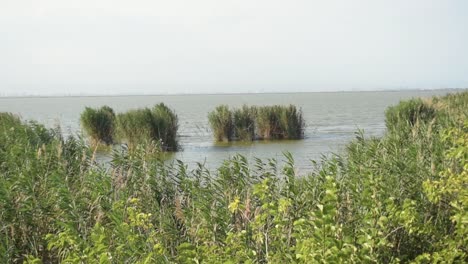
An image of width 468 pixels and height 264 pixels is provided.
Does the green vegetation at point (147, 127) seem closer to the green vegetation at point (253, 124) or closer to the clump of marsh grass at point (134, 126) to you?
the clump of marsh grass at point (134, 126)

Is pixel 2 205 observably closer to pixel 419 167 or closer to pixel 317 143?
pixel 419 167

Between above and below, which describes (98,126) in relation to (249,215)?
below

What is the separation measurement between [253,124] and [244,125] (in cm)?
46

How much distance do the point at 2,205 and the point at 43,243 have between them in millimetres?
617

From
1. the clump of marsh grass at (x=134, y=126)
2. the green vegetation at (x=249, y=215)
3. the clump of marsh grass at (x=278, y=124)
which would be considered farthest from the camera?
the clump of marsh grass at (x=278, y=124)

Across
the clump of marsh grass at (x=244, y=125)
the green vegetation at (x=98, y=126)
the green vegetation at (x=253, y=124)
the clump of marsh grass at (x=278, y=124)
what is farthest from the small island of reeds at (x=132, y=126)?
the clump of marsh grass at (x=278, y=124)

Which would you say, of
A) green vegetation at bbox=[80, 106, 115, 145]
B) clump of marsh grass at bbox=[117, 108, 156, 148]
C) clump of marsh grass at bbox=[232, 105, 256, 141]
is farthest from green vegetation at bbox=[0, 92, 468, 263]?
clump of marsh grass at bbox=[232, 105, 256, 141]

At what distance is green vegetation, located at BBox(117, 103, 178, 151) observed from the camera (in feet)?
68.5

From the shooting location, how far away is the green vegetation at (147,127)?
20873 mm

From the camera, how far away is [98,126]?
73.0ft

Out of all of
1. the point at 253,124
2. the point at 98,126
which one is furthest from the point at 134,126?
the point at 253,124

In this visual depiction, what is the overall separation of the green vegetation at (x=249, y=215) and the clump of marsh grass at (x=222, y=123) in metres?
15.0

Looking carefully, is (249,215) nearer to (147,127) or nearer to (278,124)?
(147,127)

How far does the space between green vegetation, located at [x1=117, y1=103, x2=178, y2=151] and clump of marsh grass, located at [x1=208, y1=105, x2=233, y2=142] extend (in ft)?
7.64
